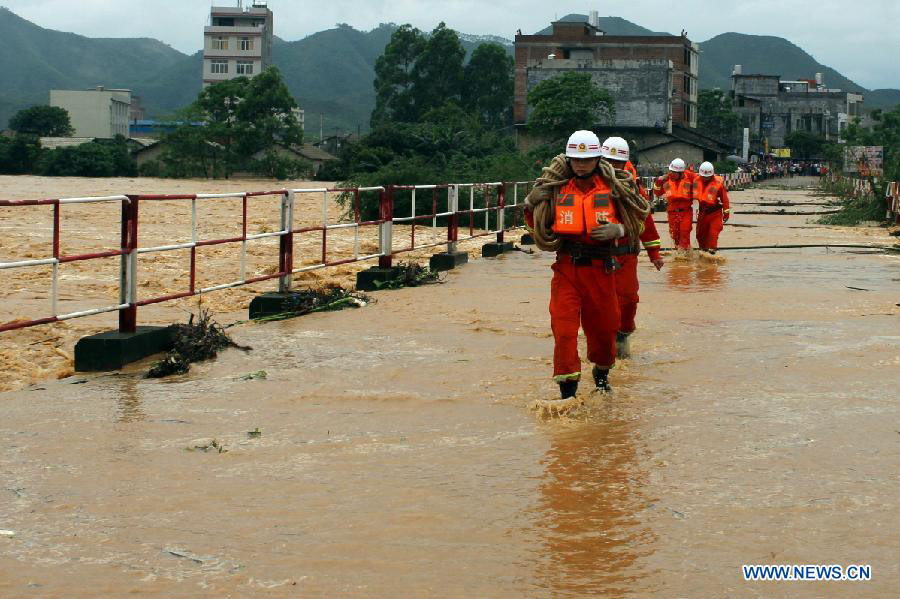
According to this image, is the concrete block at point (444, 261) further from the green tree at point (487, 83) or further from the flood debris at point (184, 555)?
the green tree at point (487, 83)

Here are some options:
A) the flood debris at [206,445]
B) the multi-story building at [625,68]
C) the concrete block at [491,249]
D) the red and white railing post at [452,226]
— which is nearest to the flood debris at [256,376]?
the flood debris at [206,445]

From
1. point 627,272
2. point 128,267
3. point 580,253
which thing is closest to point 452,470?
point 580,253

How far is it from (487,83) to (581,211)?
116 m

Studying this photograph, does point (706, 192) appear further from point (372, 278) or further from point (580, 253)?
point (580, 253)

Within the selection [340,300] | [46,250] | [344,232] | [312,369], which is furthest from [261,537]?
[344,232]

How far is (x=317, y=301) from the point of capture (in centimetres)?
1343

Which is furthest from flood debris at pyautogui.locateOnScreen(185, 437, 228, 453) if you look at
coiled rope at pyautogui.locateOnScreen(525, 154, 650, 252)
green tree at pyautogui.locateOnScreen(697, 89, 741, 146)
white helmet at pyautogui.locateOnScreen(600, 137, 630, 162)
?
green tree at pyautogui.locateOnScreen(697, 89, 741, 146)

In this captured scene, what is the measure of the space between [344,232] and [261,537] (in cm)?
2289

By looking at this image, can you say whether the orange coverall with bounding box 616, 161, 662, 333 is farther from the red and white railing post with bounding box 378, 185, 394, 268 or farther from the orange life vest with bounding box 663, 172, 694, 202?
the orange life vest with bounding box 663, 172, 694, 202

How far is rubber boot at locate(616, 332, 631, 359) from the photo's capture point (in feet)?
33.2

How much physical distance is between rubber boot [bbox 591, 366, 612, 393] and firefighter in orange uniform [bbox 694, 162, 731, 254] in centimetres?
1169

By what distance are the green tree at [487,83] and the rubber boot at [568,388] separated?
11365 cm

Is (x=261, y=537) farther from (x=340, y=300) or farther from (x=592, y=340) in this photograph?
(x=340, y=300)

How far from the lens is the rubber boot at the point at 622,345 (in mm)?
10133
